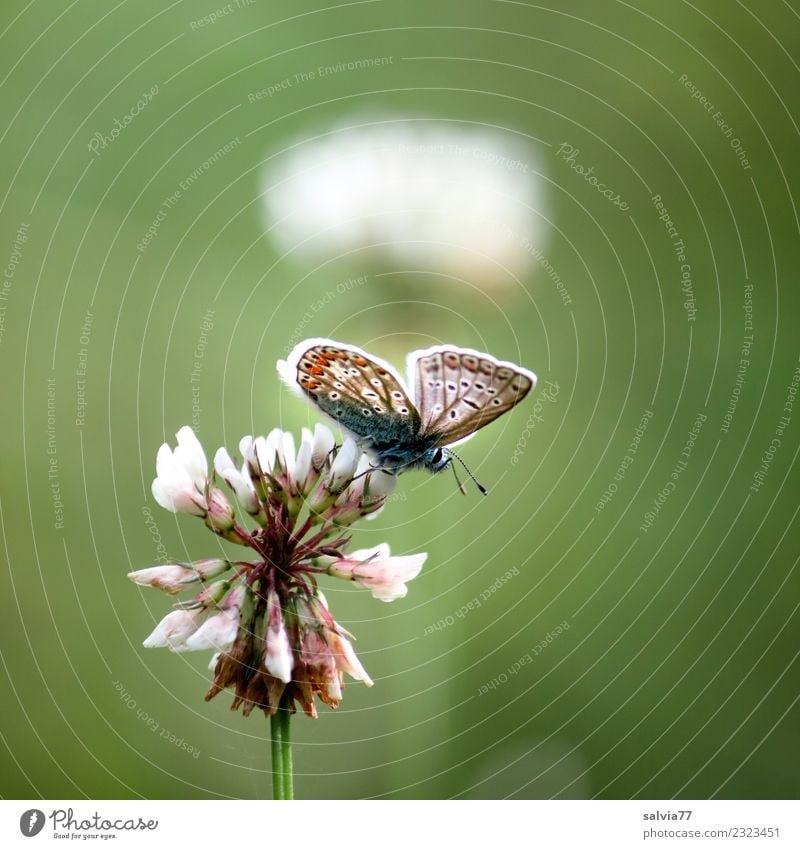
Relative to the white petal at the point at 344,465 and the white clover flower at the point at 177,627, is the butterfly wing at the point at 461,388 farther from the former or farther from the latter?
the white clover flower at the point at 177,627

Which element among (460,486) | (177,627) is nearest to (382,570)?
(177,627)

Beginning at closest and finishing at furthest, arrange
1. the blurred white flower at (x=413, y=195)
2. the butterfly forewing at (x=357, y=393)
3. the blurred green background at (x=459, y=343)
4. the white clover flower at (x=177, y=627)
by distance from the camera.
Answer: the white clover flower at (x=177, y=627)
the butterfly forewing at (x=357, y=393)
the blurred green background at (x=459, y=343)
the blurred white flower at (x=413, y=195)

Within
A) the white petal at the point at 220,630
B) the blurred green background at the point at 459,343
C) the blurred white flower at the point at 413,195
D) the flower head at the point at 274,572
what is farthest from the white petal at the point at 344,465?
the blurred white flower at the point at 413,195

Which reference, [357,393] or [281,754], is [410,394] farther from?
[281,754]

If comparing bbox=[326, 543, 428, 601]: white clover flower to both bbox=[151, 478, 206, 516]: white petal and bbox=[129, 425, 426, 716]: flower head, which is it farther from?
bbox=[151, 478, 206, 516]: white petal
